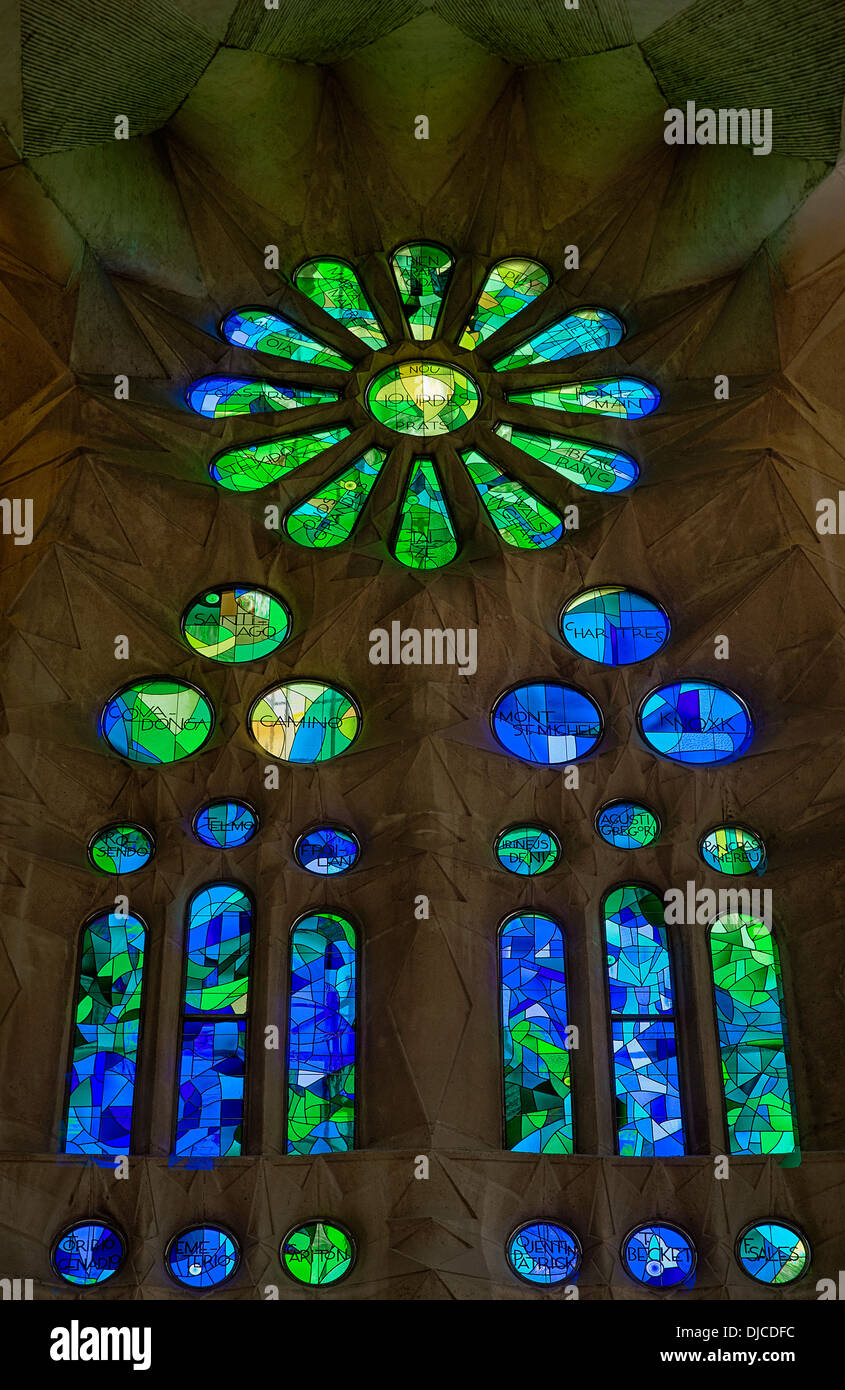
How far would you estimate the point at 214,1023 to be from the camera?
635 inches

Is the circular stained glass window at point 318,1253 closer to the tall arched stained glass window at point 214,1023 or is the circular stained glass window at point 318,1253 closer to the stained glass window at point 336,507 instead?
the tall arched stained glass window at point 214,1023

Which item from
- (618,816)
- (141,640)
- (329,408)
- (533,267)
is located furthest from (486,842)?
(533,267)

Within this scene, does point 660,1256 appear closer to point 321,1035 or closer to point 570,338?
point 321,1035

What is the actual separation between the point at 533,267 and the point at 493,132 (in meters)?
1.45

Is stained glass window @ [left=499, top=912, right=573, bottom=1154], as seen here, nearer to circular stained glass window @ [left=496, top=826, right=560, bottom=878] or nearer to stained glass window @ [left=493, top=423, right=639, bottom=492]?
circular stained glass window @ [left=496, top=826, right=560, bottom=878]

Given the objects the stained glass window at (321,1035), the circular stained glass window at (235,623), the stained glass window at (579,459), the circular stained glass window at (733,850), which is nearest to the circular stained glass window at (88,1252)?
the stained glass window at (321,1035)

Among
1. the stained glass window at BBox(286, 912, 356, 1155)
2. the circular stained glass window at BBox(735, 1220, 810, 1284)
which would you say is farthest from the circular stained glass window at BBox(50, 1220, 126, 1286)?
the circular stained glass window at BBox(735, 1220, 810, 1284)

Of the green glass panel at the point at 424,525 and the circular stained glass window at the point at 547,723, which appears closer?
the circular stained glass window at the point at 547,723

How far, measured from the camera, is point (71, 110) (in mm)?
17828

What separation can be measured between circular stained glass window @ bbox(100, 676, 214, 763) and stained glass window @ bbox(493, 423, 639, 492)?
4.28 m

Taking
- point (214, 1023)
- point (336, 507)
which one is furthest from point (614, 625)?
point (214, 1023)

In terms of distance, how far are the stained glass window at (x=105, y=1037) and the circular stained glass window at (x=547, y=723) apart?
3746 mm

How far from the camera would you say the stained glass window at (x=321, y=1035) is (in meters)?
15.6

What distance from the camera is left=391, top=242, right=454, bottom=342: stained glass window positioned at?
20.6 m
